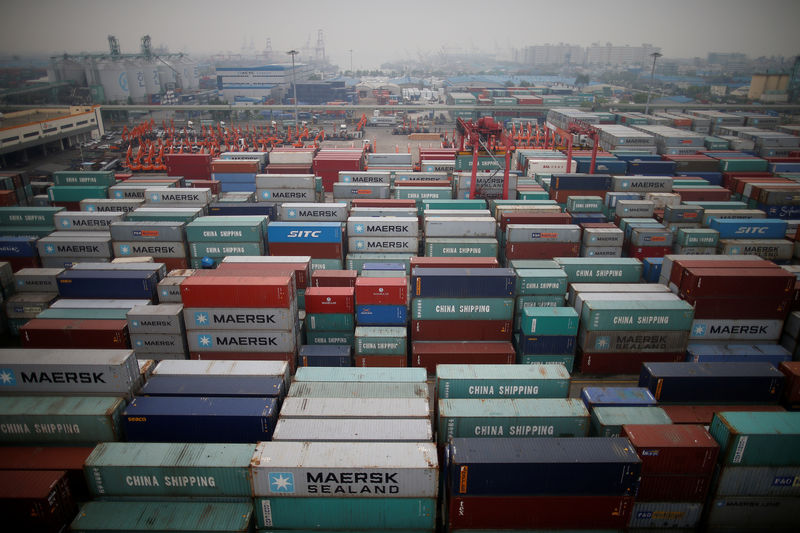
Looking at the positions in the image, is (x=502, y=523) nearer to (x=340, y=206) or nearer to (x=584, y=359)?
(x=584, y=359)

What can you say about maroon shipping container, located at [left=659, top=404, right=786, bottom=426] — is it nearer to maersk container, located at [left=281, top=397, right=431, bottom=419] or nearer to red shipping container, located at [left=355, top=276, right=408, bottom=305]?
maersk container, located at [left=281, top=397, right=431, bottom=419]

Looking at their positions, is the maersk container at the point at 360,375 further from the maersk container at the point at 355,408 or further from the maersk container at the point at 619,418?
the maersk container at the point at 619,418

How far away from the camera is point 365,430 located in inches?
489

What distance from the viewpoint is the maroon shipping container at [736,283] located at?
19578mm

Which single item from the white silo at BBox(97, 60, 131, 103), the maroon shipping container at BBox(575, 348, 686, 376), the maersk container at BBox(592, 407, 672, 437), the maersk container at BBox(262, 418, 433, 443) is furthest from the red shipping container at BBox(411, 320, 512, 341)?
the white silo at BBox(97, 60, 131, 103)

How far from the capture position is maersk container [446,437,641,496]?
11062 mm

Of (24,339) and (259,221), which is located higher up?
(259,221)

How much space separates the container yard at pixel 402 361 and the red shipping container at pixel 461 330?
0.34 feet

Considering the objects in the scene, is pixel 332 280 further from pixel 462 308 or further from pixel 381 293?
pixel 462 308

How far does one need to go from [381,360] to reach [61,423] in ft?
36.6

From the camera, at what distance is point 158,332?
60.4 feet

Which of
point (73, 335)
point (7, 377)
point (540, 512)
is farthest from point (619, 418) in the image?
point (73, 335)

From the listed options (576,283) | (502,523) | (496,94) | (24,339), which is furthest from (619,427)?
(496,94)

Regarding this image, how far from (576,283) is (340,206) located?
14.7m
